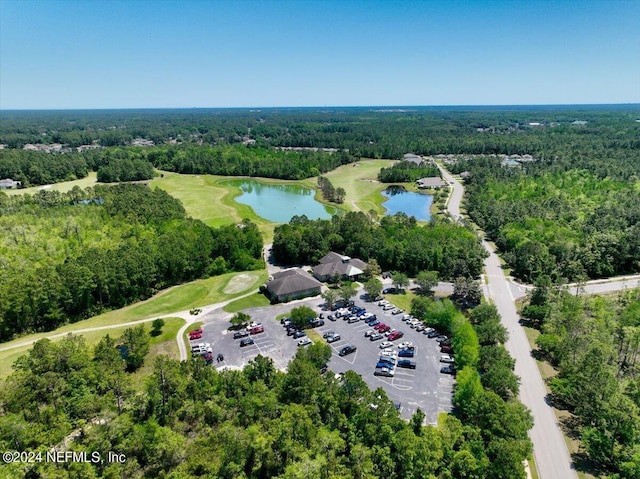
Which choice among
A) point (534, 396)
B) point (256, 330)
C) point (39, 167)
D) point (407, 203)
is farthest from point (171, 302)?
point (39, 167)

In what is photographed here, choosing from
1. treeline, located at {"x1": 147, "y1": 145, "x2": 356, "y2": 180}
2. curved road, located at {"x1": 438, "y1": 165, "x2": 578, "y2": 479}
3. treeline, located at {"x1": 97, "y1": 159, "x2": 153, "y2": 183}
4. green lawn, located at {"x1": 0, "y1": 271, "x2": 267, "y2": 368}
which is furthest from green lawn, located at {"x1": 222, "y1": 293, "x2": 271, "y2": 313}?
treeline, located at {"x1": 97, "y1": 159, "x2": 153, "y2": 183}

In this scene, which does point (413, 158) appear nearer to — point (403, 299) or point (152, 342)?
point (403, 299)

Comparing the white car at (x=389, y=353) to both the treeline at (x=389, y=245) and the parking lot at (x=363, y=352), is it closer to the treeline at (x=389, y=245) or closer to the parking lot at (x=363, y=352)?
the parking lot at (x=363, y=352)

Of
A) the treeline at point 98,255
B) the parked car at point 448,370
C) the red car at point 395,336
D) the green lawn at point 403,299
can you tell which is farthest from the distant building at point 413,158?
the parked car at point 448,370

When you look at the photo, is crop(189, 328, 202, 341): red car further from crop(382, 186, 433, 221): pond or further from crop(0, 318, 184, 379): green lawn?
crop(382, 186, 433, 221): pond

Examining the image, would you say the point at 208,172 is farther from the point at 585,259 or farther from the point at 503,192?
the point at 585,259

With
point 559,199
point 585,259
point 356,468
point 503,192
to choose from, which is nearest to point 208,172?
point 503,192
